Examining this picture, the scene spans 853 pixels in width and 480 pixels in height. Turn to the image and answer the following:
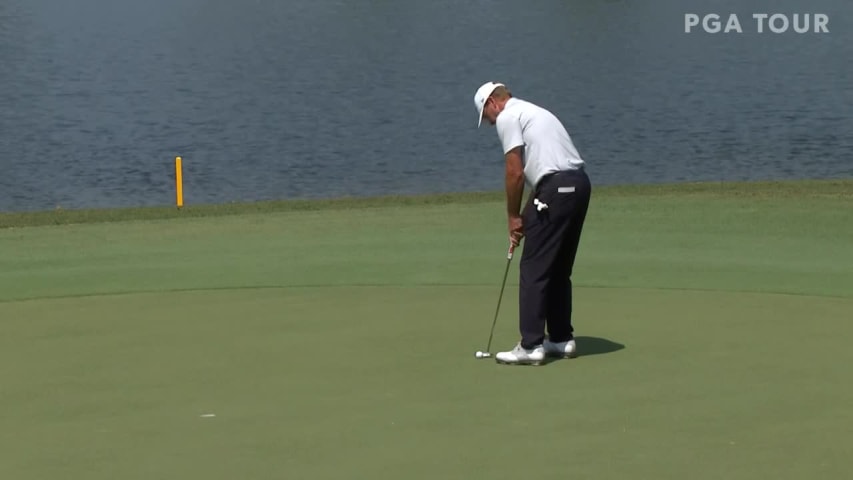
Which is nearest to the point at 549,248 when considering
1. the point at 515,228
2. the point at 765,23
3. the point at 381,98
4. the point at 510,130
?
the point at 515,228

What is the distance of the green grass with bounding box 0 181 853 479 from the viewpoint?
8336 mm

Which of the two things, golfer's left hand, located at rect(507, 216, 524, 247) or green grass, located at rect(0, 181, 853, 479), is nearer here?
green grass, located at rect(0, 181, 853, 479)

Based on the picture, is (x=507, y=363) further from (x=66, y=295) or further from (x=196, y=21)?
(x=196, y=21)

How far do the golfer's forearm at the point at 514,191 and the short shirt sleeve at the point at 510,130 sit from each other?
0.19 metres

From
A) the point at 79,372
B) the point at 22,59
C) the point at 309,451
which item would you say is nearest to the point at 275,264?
the point at 79,372

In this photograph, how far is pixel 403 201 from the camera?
24062mm

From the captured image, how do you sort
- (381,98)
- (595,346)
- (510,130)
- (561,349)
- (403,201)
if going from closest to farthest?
(510,130), (561,349), (595,346), (403,201), (381,98)

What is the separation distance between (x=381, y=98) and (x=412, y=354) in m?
40.5

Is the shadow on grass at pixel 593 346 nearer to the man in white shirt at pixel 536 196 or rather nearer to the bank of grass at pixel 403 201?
the man in white shirt at pixel 536 196

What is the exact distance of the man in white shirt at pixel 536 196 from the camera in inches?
414

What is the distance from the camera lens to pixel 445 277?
571 inches

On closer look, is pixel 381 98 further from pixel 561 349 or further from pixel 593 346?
pixel 561 349

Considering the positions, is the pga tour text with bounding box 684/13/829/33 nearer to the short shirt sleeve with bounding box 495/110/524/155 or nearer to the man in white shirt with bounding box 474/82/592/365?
the man in white shirt with bounding box 474/82/592/365

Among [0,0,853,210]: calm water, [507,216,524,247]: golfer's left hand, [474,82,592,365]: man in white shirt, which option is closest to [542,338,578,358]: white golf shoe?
[474,82,592,365]: man in white shirt
